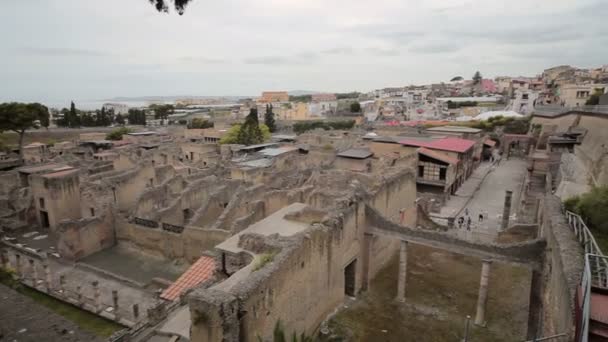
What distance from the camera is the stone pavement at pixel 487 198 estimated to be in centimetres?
2508

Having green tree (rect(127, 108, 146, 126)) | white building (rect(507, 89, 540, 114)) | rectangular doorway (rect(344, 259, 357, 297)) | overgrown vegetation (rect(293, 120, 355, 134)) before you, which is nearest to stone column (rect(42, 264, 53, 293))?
rectangular doorway (rect(344, 259, 357, 297))

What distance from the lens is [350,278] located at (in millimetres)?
17234

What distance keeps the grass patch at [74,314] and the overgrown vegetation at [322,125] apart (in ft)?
239

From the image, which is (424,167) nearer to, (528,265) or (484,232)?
(484,232)

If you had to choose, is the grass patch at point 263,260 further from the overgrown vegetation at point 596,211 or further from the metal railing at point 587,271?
the overgrown vegetation at point 596,211

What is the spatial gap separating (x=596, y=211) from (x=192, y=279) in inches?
618

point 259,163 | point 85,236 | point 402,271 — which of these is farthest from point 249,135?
point 402,271

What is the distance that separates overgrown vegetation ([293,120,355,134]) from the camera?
88.3 m

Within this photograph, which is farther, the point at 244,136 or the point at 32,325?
the point at 244,136

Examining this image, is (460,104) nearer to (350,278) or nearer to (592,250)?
(350,278)

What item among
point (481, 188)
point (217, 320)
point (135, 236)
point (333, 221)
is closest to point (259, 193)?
point (135, 236)

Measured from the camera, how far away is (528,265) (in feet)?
45.0

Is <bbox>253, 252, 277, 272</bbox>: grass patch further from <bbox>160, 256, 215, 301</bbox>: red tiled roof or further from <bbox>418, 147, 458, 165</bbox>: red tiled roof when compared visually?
<bbox>418, 147, 458, 165</bbox>: red tiled roof

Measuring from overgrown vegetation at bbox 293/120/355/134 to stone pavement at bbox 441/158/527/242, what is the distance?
4510 cm
